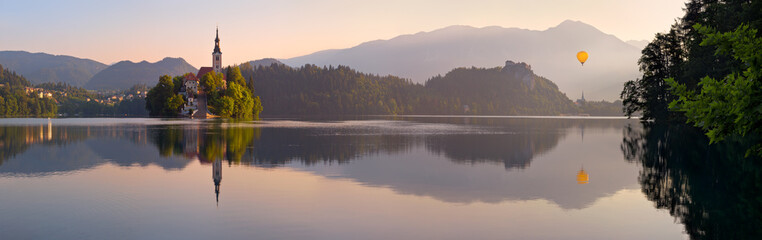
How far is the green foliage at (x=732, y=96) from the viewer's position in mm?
14234

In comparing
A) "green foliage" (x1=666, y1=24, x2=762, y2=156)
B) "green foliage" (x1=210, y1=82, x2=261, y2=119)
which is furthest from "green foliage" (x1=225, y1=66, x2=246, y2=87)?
"green foliage" (x1=666, y1=24, x2=762, y2=156)

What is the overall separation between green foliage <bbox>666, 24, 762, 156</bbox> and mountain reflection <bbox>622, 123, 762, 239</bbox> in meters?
2.30

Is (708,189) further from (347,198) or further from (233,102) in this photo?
(233,102)

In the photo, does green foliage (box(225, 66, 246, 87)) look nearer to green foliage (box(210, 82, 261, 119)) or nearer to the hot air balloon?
green foliage (box(210, 82, 261, 119))

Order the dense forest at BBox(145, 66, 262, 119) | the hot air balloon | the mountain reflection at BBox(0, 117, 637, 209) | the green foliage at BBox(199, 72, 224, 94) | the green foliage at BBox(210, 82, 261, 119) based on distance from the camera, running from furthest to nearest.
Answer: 1. the green foliage at BBox(199, 72, 224, 94)
2. the dense forest at BBox(145, 66, 262, 119)
3. the green foliage at BBox(210, 82, 261, 119)
4. the hot air balloon
5. the mountain reflection at BBox(0, 117, 637, 209)

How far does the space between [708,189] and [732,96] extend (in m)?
8.41

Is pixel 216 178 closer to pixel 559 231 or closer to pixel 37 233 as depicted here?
pixel 37 233

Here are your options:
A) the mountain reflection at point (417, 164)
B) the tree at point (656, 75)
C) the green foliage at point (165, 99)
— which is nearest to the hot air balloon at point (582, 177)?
the mountain reflection at point (417, 164)

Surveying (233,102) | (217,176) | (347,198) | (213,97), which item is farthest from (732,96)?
(213,97)

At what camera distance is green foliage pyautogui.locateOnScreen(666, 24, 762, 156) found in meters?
14.2

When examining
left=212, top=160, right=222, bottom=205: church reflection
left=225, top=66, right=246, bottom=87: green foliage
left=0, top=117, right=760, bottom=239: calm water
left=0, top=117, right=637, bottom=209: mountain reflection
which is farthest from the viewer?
left=225, top=66, right=246, bottom=87: green foliage

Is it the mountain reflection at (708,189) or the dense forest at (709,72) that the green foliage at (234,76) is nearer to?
the dense forest at (709,72)

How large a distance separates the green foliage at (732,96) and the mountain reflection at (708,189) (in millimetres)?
2297

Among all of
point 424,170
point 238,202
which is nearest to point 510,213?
point 238,202
